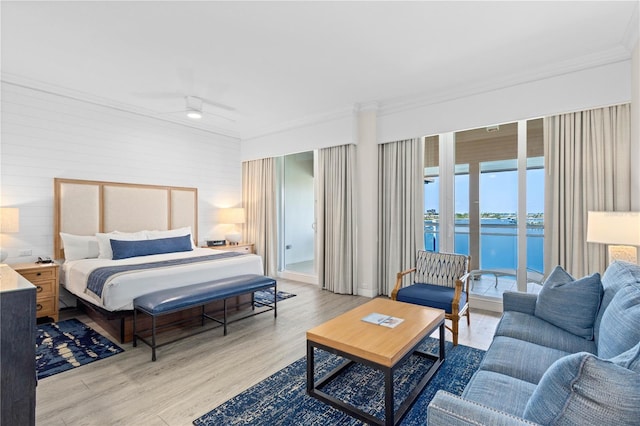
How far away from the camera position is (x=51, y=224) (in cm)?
412

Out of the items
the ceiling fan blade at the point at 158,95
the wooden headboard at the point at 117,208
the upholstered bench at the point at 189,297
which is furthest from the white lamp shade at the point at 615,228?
the wooden headboard at the point at 117,208

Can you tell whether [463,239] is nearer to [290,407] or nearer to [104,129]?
[290,407]

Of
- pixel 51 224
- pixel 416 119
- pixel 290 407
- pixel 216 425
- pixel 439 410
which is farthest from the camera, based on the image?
pixel 416 119

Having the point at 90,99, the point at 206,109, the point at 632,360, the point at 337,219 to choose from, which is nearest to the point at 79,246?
the point at 90,99

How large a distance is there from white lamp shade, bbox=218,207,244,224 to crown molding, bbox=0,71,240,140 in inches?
61.1

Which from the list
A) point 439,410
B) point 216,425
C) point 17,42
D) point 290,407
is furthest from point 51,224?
point 439,410

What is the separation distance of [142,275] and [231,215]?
9.41ft

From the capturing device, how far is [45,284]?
3.60m

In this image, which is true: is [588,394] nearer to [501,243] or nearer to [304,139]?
[501,243]

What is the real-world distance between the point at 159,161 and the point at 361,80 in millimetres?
3546

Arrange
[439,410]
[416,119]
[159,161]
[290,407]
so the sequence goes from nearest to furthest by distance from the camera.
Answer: [439,410], [290,407], [416,119], [159,161]

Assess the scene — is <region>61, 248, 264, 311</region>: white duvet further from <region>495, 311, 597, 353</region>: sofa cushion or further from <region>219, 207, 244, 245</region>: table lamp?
<region>495, 311, 597, 353</region>: sofa cushion

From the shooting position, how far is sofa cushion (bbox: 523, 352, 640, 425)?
2.88 feet

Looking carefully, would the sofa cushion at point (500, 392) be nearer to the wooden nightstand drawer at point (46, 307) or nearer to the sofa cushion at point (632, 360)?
the sofa cushion at point (632, 360)
